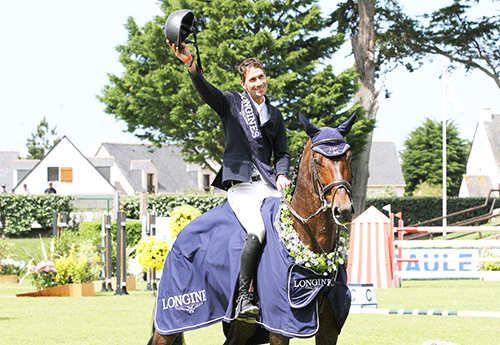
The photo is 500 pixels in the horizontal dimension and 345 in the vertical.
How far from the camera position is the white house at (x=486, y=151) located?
65.6m

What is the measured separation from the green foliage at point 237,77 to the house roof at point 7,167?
38521 mm

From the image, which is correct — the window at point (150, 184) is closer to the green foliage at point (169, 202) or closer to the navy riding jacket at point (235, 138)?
the green foliage at point (169, 202)

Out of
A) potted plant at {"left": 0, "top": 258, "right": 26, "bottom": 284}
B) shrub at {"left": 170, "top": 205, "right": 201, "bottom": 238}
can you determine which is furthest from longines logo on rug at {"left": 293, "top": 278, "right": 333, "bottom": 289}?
potted plant at {"left": 0, "top": 258, "right": 26, "bottom": 284}

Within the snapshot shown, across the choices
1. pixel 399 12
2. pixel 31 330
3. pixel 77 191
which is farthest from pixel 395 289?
pixel 77 191

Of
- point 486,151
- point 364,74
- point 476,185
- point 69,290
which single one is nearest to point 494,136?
point 486,151

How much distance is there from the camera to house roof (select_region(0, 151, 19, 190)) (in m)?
64.2

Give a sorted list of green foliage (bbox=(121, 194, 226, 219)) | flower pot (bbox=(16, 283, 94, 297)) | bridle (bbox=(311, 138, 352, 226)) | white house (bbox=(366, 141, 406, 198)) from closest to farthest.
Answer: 1. bridle (bbox=(311, 138, 352, 226))
2. flower pot (bbox=(16, 283, 94, 297))
3. green foliage (bbox=(121, 194, 226, 219))
4. white house (bbox=(366, 141, 406, 198))

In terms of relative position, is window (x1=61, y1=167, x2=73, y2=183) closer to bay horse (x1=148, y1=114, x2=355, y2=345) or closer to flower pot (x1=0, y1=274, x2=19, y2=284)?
flower pot (x1=0, y1=274, x2=19, y2=284)

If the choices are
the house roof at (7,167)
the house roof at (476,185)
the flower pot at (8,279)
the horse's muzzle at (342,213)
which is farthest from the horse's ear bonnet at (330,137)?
the house roof at (7,167)

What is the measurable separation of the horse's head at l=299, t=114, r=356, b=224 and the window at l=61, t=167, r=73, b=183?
51083 mm

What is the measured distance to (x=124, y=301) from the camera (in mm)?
12023

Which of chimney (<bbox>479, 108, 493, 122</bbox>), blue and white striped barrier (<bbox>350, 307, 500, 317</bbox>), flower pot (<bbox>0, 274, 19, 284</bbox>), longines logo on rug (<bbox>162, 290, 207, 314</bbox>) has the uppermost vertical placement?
chimney (<bbox>479, 108, 493, 122</bbox>)

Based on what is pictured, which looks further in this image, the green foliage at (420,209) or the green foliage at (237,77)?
the green foliage at (420,209)

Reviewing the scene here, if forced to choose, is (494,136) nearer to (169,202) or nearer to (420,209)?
(420,209)
